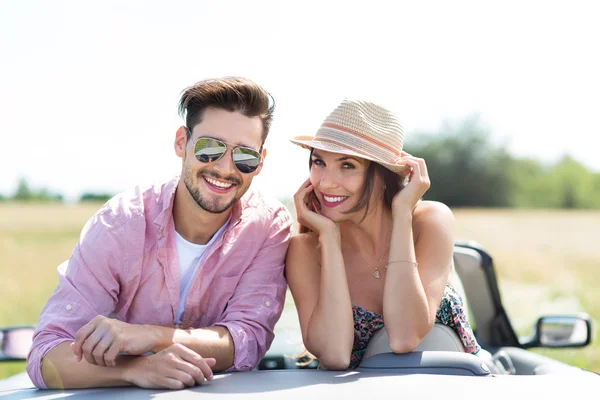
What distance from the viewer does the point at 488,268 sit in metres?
3.69

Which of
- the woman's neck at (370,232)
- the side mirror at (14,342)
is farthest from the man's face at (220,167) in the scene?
the side mirror at (14,342)

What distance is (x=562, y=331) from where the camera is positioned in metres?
3.75

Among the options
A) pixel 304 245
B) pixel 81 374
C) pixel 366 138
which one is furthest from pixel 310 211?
pixel 81 374

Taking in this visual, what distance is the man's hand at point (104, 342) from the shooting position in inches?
89.4

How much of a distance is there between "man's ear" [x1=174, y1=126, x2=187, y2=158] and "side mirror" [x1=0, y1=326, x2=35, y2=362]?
1.21 metres

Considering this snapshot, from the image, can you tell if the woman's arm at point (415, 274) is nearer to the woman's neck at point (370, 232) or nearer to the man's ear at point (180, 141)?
the woman's neck at point (370, 232)

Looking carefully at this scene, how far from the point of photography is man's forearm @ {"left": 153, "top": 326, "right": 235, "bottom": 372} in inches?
97.6

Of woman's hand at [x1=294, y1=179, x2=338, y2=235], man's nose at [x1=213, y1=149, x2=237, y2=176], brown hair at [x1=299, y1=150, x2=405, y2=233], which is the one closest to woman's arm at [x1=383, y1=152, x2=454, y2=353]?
brown hair at [x1=299, y1=150, x2=405, y2=233]

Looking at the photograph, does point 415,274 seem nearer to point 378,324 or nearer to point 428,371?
point 378,324

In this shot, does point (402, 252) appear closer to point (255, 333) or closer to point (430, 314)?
point (430, 314)

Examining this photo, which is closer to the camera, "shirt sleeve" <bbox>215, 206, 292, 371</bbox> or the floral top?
"shirt sleeve" <bbox>215, 206, 292, 371</bbox>

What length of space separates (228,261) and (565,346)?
205cm

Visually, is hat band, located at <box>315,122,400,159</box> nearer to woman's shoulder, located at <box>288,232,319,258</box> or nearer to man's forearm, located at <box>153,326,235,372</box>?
woman's shoulder, located at <box>288,232,319,258</box>

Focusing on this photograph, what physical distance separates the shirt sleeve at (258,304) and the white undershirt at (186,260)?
0.22 metres
